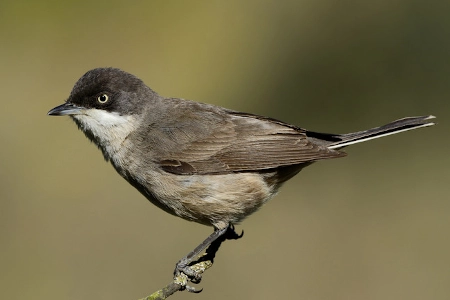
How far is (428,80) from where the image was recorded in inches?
441

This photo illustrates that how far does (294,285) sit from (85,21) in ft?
20.8

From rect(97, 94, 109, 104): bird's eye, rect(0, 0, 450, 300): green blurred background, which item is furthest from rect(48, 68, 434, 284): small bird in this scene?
rect(0, 0, 450, 300): green blurred background

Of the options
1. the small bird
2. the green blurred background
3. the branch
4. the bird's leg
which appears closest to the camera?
the branch

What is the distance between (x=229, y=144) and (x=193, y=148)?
32cm

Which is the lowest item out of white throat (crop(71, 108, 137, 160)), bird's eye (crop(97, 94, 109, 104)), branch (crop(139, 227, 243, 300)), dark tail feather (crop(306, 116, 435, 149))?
branch (crop(139, 227, 243, 300))

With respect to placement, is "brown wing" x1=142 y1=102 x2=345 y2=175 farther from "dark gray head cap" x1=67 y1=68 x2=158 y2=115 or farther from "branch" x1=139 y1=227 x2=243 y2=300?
"branch" x1=139 y1=227 x2=243 y2=300

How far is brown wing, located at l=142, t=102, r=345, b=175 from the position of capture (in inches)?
233

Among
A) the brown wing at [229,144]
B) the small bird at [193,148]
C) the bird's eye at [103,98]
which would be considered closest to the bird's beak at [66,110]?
the small bird at [193,148]

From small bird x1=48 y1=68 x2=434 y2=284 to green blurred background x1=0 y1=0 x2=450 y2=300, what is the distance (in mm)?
2746

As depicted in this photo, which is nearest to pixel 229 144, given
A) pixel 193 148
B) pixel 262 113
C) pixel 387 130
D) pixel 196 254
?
pixel 193 148

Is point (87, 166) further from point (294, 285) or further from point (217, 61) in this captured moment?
point (294, 285)

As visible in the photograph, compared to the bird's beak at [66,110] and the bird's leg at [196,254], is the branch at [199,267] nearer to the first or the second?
the bird's leg at [196,254]

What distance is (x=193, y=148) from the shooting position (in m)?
6.07

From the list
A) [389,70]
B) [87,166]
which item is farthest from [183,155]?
[389,70]
